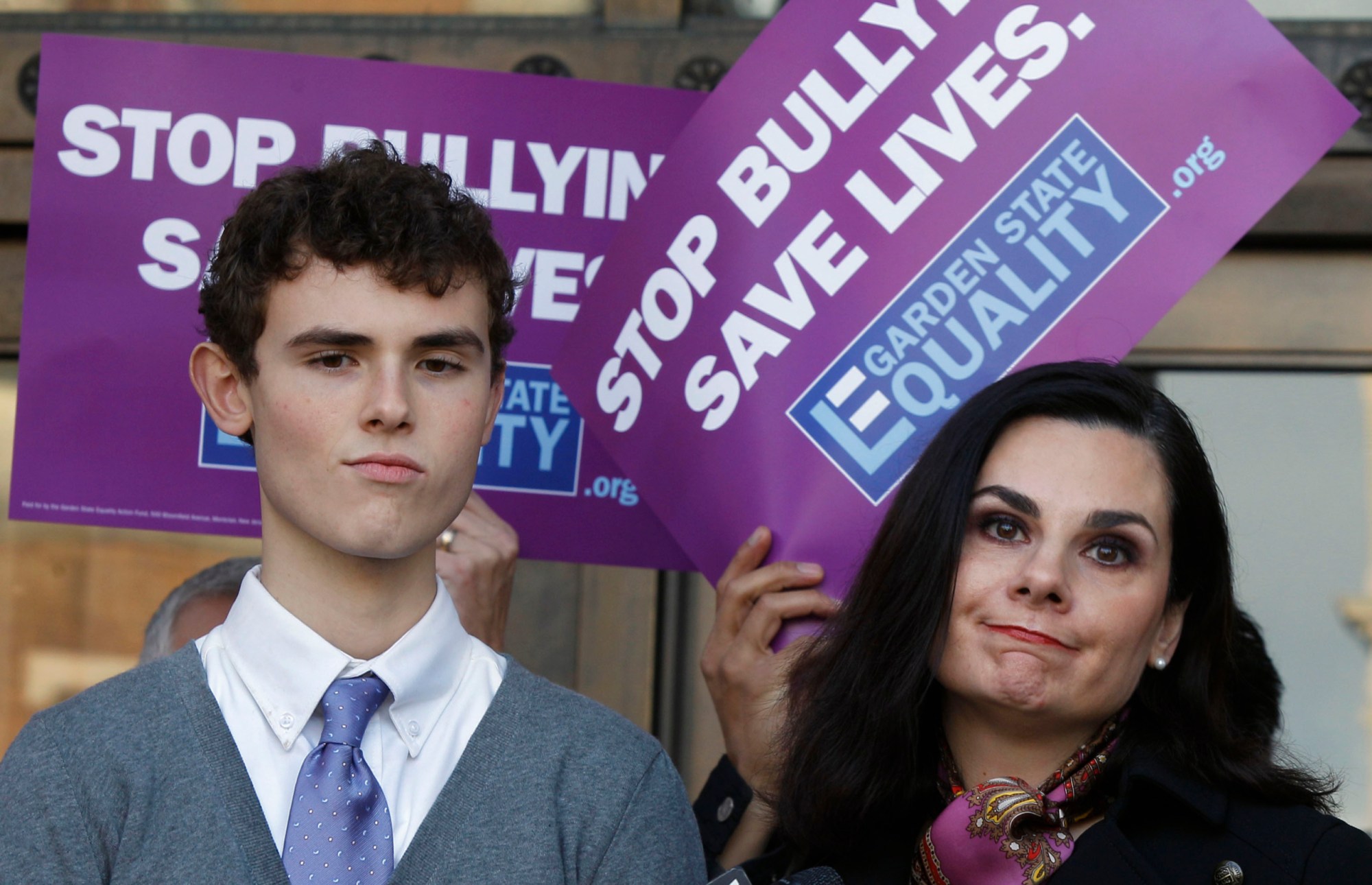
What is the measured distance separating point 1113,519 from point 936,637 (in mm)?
253

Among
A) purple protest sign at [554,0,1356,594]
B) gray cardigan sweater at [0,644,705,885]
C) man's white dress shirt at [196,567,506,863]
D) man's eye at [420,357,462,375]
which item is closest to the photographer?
gray cardigan sweater at [0,644,705,885]

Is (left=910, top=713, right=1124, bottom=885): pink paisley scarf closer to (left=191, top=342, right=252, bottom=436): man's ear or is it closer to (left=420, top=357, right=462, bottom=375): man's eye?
(left=420, top=357, right=462, bottom=375): man's eye

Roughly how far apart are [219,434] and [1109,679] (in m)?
1.40

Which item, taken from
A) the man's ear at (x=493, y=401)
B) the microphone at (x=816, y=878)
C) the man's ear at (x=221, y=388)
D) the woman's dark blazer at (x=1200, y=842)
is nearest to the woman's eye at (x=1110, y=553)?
the woman's dark blazer at (x=1200, y=842)

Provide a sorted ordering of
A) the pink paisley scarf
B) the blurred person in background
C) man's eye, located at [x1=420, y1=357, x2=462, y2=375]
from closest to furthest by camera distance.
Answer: man's eye, located at [x1=420, y1=357, x2=462, y2=375]
the pink paisley scarf
the blurred person in background

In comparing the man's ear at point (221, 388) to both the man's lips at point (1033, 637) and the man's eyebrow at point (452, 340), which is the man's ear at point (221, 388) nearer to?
the man's eyebrow at point (452, 340)

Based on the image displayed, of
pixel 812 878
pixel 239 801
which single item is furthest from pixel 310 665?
pixel 812 878

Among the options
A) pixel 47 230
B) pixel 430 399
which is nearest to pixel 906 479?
pixel 430 399

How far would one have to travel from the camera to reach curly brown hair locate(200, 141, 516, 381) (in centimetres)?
165

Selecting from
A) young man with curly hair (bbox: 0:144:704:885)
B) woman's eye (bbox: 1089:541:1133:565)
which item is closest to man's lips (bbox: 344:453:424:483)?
young man with curly hair (bbox: 0:144:704:885)

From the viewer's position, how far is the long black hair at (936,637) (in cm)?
194

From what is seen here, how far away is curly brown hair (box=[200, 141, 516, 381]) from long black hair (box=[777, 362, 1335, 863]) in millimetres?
581

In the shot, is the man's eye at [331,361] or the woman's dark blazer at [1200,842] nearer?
the man's eye at [331,361]

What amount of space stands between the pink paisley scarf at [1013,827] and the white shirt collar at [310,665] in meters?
0.60
